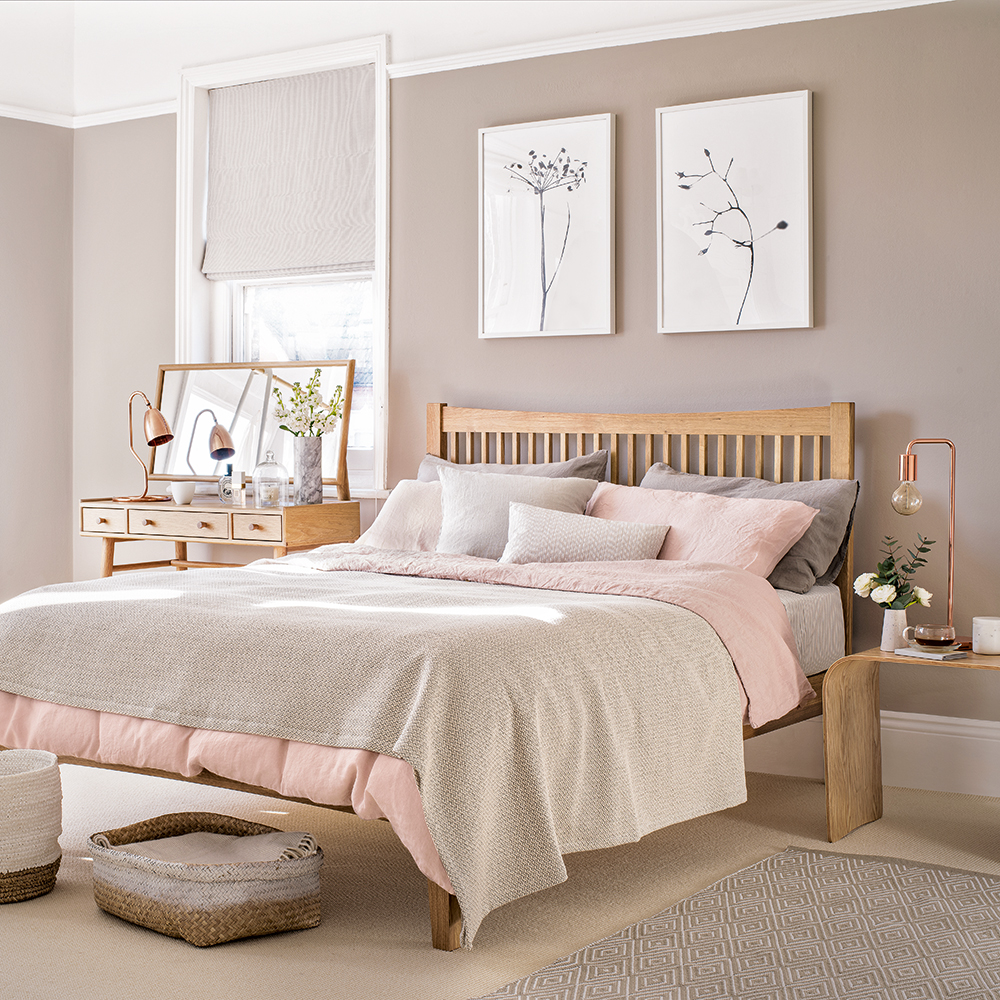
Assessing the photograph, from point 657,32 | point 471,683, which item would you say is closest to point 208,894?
point 471,683

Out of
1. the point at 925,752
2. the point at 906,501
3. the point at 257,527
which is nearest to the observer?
the point at 906,501

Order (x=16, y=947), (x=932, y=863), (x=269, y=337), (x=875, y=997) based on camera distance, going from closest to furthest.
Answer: (x=875, y=997) → (x=16, y=947) → (x=932, y=863) → (x=269, y=337)

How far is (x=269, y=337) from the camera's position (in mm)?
5105

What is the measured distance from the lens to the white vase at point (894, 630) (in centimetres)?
323

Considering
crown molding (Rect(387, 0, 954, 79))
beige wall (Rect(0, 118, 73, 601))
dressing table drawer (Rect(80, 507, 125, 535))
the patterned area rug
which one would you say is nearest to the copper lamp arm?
the patterned area rug

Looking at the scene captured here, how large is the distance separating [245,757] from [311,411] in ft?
8.10

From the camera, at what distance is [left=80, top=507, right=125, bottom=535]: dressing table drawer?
477 cm

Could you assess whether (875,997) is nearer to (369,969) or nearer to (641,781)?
(641,781)

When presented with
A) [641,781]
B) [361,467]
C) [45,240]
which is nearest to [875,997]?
[641,781]

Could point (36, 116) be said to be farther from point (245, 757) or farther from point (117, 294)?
point (245, 757)

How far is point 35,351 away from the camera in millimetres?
5352

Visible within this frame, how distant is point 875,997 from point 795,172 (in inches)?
103

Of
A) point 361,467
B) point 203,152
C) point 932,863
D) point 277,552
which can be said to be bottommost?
point 932,863

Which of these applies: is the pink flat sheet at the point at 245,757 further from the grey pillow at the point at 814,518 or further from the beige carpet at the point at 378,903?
the grey pillow at the point at 814,518
